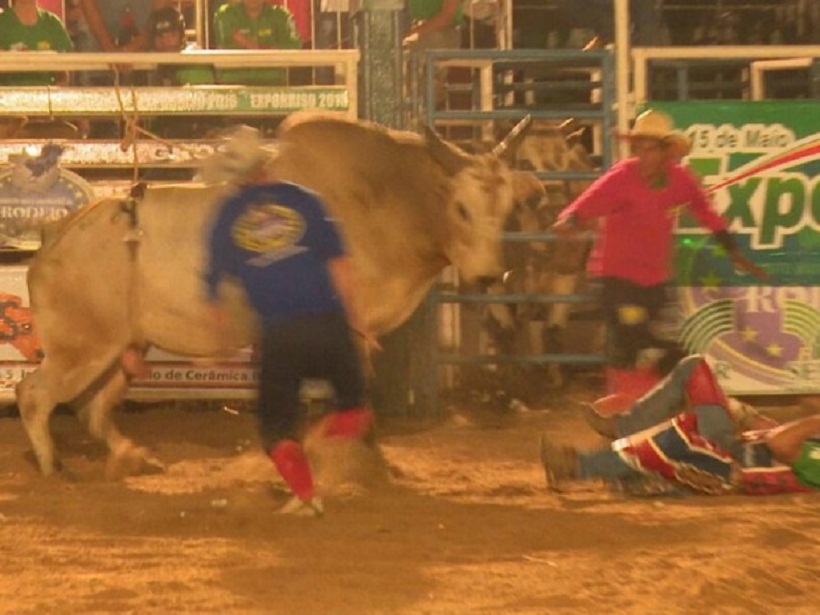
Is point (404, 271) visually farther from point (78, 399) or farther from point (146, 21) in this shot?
point (146, 21)

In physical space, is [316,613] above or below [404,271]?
below

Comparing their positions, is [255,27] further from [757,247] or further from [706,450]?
[706,450]

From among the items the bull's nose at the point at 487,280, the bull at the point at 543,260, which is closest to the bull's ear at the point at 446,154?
the bull's nose at the point at 487,280

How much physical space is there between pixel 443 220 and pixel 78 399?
2.13 m

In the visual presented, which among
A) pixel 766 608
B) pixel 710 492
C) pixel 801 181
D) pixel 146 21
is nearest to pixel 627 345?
pixel 710 492

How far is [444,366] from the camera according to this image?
930 cm

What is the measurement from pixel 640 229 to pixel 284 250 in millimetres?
2143

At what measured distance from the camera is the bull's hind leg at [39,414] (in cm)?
738

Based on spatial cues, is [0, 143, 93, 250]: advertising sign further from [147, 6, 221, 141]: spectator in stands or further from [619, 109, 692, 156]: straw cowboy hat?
[619, 109, 692, 156]: straw cowboy hat

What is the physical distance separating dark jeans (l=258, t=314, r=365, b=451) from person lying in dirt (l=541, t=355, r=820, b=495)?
3.95ft

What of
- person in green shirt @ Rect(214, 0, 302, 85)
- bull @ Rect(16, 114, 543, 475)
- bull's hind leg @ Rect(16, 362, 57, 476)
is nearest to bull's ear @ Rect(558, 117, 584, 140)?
person in green shirt @ Rect(214, 0, 302, 85)

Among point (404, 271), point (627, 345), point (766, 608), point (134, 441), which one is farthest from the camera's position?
point (134, 441)

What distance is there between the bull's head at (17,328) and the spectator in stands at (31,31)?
1749mm

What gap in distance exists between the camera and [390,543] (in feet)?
18.4
